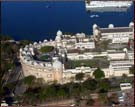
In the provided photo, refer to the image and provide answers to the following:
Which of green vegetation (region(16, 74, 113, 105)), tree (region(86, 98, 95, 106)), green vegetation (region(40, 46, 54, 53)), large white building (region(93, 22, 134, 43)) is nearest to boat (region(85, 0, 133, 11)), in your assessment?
large white building (region(93, 22, 134, 43))

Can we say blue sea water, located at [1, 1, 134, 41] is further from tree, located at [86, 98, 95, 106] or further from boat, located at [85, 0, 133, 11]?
tree, located at [86, 98, 95, 106]

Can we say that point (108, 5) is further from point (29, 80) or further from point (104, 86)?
point (104, 86)

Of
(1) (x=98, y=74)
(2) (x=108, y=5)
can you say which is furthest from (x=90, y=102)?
(2) (x=108, y=5)

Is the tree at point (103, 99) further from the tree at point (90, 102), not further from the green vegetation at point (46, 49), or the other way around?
the green vegetation at point (46, 49)

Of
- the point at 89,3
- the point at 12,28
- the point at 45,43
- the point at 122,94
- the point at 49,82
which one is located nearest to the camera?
the point at 122,94

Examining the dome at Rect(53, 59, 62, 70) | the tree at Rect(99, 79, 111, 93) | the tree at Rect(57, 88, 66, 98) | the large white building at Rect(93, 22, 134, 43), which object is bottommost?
the tree at Rect(57, 88, 66, 98)

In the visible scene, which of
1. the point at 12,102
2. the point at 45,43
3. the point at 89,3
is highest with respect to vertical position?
the point at 89,3

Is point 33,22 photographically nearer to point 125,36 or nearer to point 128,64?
point 125,36

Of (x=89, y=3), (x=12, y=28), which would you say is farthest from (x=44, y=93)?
(x=89, y=3)
